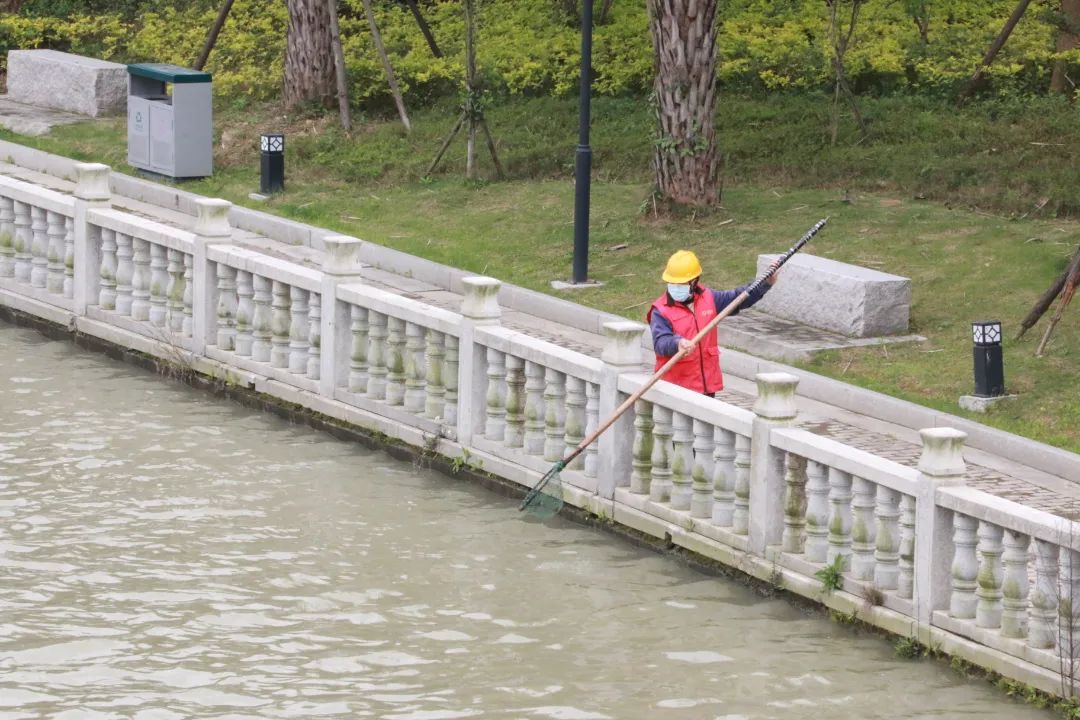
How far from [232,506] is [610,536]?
246cm

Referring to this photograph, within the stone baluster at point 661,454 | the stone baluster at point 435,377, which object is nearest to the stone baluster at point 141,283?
the stone baluster at point 435,377

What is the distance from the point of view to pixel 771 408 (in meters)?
10.4

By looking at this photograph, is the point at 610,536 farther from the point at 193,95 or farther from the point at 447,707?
the point at 193,95

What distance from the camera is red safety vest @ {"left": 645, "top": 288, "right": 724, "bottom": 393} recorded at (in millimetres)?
11758

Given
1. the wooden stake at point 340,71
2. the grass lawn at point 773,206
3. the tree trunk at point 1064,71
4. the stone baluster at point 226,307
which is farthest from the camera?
the wooden stake at point 340,71

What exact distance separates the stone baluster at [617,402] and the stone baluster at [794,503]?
1326 millimetres

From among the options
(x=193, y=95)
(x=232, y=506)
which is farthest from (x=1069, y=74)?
(x=232, y=506)

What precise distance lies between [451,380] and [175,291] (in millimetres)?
3239

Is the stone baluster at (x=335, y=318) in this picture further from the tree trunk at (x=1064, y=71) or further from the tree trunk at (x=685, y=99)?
the tree trunk at (x=1064, y=71)

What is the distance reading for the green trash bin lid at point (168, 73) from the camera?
2234 cm

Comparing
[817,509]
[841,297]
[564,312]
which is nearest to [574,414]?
[817,509]

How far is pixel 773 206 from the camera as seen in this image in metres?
19.3

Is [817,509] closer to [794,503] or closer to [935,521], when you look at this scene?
[794,503]

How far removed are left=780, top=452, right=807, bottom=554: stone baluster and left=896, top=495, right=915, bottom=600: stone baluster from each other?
2.56 feet
